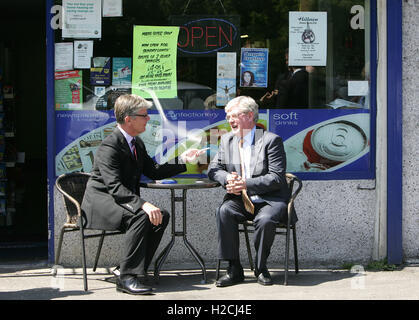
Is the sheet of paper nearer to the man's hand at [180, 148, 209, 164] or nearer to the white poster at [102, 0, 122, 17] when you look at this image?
the man's hand at [180, 148, 209, 164]

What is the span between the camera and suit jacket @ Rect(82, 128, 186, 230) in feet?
15.1

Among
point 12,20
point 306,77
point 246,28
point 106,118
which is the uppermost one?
point 12,20

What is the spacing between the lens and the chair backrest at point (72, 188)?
5.09 meters

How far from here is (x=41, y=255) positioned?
605 centimetres

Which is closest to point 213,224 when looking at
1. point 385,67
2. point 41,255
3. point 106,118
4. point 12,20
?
point 106,118

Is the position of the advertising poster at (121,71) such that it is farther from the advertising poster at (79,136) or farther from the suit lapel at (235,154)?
the suit lapel at (235,154)

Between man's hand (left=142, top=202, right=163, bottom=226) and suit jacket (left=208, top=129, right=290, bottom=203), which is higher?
suit jacket (left=208, top=129, right=290, bottom=203)

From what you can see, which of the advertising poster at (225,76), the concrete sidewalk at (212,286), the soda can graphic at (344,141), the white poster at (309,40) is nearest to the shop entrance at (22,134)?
the concrete sidewalk at (212,286)

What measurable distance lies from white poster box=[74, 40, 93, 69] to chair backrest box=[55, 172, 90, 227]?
1.06m

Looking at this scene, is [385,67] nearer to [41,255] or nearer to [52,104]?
[52,104]

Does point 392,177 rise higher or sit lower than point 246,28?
lower

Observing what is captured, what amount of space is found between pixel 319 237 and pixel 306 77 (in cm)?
149

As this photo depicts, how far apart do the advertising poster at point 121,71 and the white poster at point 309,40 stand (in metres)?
1.51

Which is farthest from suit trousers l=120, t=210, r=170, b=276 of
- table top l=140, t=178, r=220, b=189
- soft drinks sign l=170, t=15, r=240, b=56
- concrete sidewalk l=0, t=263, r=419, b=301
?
soft drinks sign l=170, t=15, r=240, b=56
